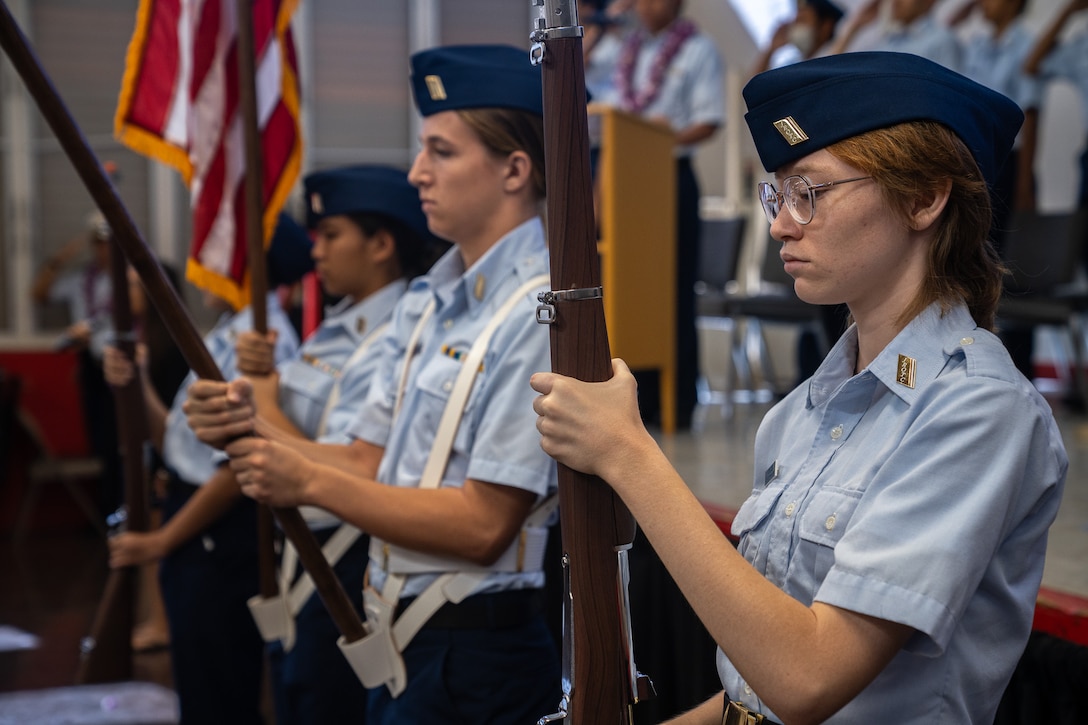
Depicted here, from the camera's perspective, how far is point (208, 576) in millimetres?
2773

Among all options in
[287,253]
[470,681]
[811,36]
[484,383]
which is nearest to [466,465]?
[484,383]

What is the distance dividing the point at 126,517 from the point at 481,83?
72.5 inches

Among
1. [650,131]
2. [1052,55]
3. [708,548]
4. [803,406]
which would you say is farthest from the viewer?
[1052,55]

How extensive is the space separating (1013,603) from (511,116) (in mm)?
1043

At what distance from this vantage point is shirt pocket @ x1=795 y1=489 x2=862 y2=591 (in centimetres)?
99

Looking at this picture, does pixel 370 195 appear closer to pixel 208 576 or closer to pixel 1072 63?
pixel 208 576

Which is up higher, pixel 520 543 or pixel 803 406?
pixel 803 406

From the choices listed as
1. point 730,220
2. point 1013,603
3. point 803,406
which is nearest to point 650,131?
point 730,220

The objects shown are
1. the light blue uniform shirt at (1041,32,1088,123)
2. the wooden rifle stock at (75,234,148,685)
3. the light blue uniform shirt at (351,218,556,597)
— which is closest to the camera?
the light blue uniform shirt at (351,218,556,597)

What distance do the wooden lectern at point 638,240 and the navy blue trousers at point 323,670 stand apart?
171 centimetres

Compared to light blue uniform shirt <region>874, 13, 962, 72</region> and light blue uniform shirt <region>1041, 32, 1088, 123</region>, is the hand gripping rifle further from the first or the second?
light blue uniform shirt <region>1041, 32, 1088, 123</region>

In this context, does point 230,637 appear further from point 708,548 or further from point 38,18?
point 38,18

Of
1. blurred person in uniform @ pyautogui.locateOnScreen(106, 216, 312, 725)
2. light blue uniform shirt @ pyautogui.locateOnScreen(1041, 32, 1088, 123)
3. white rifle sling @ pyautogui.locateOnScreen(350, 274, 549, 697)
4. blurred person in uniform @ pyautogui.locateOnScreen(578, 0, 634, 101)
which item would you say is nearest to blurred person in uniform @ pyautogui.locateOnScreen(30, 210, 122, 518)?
→ blurred person in uniform @ pyautogui.locateOnScreen(578, 0, 634, 101)

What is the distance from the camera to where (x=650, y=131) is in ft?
13.2
